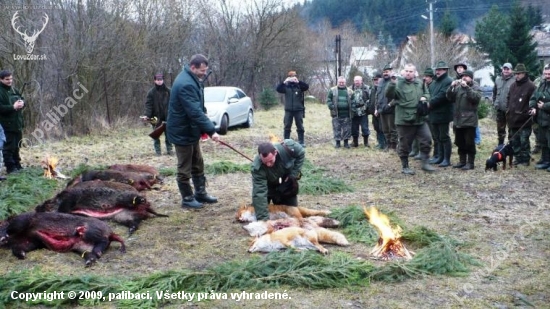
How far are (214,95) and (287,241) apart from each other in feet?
41.9

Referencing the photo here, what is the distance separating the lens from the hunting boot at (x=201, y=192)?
7514 millimetres

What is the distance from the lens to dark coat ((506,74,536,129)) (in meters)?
9.77

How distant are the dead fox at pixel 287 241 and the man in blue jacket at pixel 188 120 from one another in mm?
1834

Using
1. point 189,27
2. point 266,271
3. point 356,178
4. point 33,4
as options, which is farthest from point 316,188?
point 189,27

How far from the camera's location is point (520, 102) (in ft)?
32.2

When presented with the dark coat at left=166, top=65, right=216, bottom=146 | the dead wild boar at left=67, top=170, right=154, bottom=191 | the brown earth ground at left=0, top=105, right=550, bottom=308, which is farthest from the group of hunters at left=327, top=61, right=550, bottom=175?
the dead wild boar at left=67, top=170, right=154, bottom=191

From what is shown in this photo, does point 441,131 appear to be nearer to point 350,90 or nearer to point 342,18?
point 350,90

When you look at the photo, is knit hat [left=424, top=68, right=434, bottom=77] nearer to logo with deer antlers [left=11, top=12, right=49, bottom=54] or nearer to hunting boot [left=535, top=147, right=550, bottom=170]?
hunting boot [left=535, top=147, right=550, bottom=170]

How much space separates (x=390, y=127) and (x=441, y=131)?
1.92m

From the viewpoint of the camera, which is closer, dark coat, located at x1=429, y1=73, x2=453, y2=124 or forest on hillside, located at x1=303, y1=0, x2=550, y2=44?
dark coat, located at x1=429, y1=73, x2=453, y2=124

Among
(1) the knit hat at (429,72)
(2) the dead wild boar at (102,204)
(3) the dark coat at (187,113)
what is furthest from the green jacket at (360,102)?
(2) the dead wild boar at (102,204)

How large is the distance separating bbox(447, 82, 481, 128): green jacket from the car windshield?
Answer: 920cm

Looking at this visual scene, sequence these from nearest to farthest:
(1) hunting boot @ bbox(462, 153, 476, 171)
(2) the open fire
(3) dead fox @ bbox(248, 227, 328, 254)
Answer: (2) the open fire → (3) dead fox @ bbox(248, 227, 328, 254) → (1) hunting boot @ bbox(462, 153, 476, 171)

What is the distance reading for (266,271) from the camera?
4691 mm
